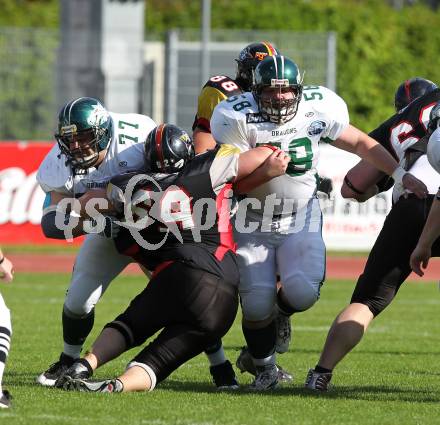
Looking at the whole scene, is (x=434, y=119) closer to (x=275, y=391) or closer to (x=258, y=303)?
(x=258, y=303)

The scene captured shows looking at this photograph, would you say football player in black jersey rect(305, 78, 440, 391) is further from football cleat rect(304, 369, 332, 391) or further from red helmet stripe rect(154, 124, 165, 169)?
red helmet stripe rect(154, 124, 165, 169)

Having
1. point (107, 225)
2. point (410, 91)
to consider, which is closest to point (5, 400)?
point (107, 225)

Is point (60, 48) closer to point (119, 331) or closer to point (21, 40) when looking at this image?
point (21, 40)

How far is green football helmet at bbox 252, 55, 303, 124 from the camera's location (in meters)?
5.74

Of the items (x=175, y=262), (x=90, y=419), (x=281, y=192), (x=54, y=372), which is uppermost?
(x=281, y=192)

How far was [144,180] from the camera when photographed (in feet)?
18.2

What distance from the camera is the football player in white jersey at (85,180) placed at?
5.71m

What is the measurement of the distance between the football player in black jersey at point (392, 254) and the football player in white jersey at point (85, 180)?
46.4 inches

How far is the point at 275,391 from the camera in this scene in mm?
5812

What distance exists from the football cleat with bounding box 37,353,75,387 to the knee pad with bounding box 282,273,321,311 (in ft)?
3.95

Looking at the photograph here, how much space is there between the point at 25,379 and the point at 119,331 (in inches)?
34.5

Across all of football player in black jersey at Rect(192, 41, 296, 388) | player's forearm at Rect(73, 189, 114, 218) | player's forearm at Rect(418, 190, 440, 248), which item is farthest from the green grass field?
player's forearm at Rect(73, 189, 114, 218)

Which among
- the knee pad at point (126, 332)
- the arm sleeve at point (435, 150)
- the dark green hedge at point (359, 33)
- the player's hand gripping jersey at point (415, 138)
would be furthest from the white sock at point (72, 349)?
the dark green hedge at point (359, 33)

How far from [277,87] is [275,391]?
1.51 meters
